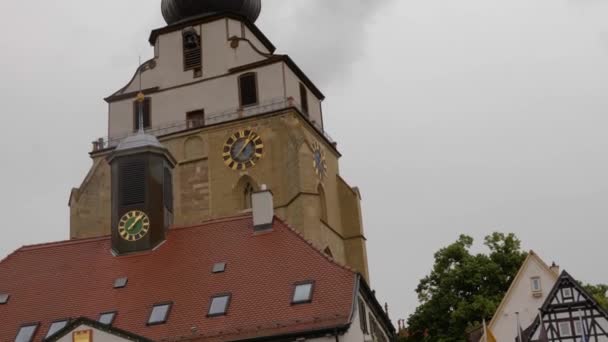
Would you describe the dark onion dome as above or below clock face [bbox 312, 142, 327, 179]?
above

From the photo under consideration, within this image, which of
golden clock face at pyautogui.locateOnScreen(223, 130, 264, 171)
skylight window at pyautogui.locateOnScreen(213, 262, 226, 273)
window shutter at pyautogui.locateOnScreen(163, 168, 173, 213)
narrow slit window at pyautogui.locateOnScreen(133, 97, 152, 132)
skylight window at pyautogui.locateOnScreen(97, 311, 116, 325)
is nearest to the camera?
skylight window at pyautogui.locateOnScreen(97, 311, 116, 325)

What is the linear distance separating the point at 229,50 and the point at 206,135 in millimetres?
4977

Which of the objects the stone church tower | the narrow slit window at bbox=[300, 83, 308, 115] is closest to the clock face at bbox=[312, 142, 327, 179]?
the stone church tower

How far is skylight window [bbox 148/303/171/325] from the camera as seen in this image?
33875 millimetres

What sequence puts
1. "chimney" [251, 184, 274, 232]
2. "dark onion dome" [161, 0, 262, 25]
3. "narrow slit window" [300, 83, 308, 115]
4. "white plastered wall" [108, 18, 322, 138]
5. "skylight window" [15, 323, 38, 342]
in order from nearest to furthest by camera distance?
1. "skylight window" [15, 323, 38, 342]
2. "chimney" [251, 184, 274, 232]
3. "white plastered wall" [108, 18, 322, 138]
4. "narrow slit window" [300, 83, 308, 115]
5. "dark onion dome" [161, 0, 262, 25]

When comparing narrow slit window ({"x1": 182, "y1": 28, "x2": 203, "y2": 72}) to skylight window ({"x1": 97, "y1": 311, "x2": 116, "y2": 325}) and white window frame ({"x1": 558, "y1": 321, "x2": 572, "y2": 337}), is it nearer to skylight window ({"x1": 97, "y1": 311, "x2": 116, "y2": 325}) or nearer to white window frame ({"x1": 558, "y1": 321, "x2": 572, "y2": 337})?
white window frame ({"x1": 558, "y1": 321, "x2": 572, "y2": 337})

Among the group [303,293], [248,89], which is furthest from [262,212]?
[248,89]

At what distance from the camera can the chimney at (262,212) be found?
36.8m

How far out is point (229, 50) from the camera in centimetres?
6184

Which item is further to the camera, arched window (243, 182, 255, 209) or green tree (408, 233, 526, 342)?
arched window (243, 182, 255, 209)

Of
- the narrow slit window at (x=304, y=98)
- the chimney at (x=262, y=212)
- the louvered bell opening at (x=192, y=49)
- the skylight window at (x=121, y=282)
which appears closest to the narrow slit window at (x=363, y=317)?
the chimney at (x=262, y=212)

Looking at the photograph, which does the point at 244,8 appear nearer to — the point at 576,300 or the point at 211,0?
the point at 211,0

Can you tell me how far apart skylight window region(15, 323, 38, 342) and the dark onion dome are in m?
31.7

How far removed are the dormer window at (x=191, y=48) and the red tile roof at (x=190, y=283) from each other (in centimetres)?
2422
